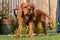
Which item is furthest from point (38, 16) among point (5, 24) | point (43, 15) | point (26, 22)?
point (5, 24)

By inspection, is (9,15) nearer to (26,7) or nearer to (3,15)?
(3,15)

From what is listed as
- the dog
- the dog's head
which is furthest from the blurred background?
the dog's head

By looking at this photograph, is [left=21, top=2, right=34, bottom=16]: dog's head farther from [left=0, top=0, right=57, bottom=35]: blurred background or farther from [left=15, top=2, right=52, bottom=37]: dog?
[left=0, top=0, right=57, bottom=35]: blurred background

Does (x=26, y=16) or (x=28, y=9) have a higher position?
(x=28, y=9)

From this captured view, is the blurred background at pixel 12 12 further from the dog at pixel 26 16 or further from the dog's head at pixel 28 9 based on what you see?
the dog's head at pixel 28 9

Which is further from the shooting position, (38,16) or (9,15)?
(9,15)

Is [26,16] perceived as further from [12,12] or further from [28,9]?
[12,12]

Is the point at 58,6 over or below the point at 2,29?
over

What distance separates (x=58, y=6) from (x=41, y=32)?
126 cm

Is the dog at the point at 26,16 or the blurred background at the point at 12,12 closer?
the dog at the point at 26,16

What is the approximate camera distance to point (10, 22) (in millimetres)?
8578

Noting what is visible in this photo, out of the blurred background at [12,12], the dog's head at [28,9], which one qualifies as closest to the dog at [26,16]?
the dog's head at [28,9]

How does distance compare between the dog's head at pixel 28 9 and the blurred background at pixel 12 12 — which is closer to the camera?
the dog's head at pixel 28 9

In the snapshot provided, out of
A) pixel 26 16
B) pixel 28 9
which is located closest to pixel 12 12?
pixel 26 16
